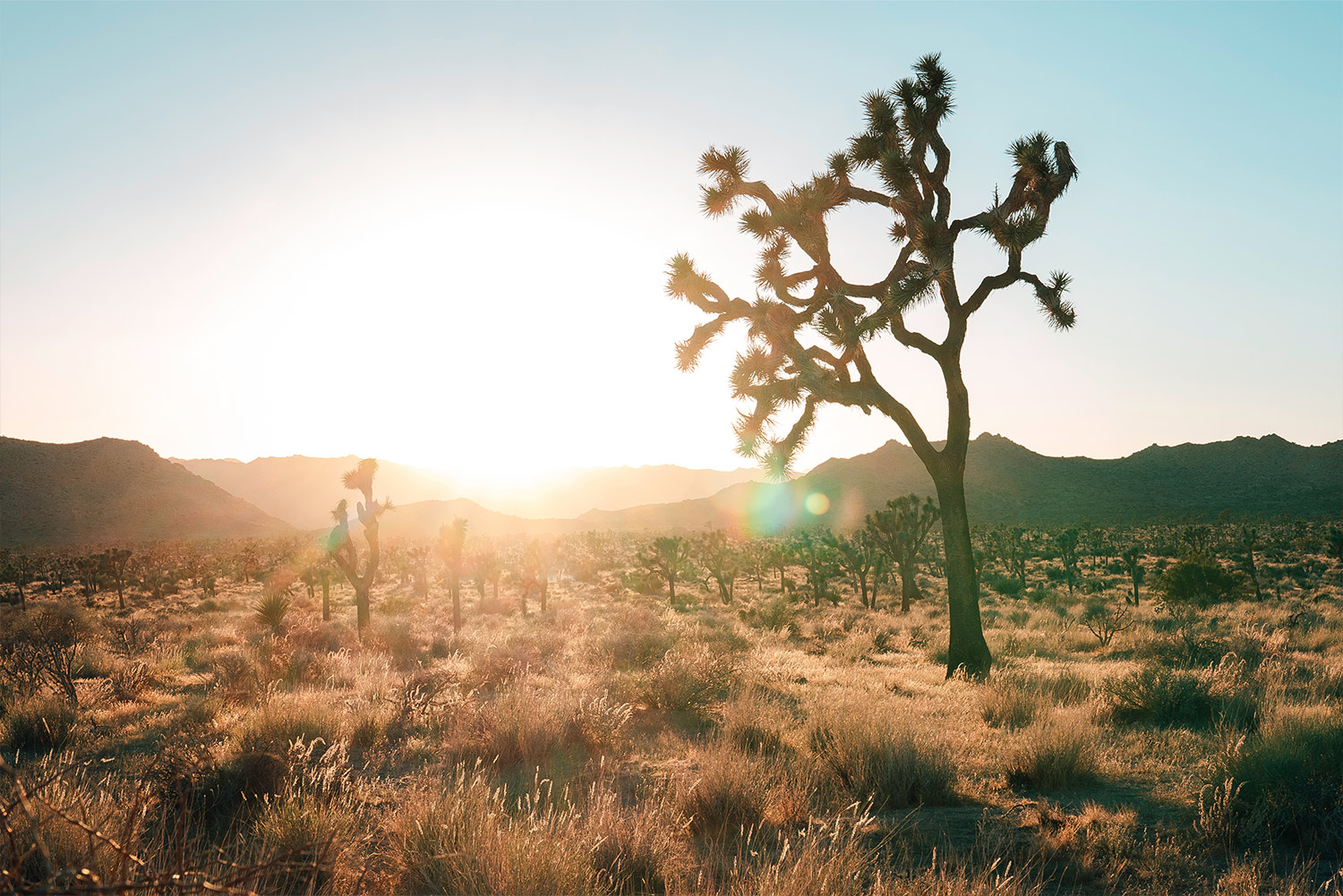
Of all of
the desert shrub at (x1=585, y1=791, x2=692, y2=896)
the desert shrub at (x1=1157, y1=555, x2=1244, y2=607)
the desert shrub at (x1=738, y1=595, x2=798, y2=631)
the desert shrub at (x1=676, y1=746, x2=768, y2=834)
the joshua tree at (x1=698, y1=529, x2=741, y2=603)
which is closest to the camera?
the desert shrub at (x1=585, y1=791, x2=692, y2=896)

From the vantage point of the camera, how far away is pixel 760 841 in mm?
5227

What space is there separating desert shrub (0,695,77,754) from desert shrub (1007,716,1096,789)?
1061cm

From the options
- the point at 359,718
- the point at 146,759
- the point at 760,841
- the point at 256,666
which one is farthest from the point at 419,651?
the point at 760,841

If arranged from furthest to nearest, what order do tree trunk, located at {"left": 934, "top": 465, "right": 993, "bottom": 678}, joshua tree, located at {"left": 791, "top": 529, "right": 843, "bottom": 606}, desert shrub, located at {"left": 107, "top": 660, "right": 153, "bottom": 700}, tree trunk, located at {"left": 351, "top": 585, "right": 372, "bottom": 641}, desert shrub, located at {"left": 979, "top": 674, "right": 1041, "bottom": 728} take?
joshua tree, located at {"left": 791, "top": 529, "right": 843, "bottom": 606} → tree trunk, located at {"left": 351, "top": 585, "right": 372, "bottom": 641} → tree trunk, located at {"left": 934, "top": 465, "right": 993, "bottom": 678} → desert shrub, located at {"left": 107, "top": 660, "right": 153, "bottom": 700} → desert shrub, located at {"left": 979, "top": 674, "right": 1041, "bottom": 728}

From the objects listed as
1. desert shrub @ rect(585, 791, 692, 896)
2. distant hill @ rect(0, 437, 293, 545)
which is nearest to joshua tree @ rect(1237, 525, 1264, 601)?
desert shrub @ rect(585, 791, 692, 896)

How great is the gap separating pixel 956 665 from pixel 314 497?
183973mm

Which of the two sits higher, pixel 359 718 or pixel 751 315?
pixel 751 315

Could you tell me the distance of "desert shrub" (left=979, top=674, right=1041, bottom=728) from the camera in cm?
842

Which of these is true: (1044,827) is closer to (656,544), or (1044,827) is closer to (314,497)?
(656,544)

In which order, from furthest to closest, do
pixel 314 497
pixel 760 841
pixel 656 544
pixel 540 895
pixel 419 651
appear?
pixel 314 497, pixel 656 544, pixel 419 651, pixel 760 841, pixel 540 895

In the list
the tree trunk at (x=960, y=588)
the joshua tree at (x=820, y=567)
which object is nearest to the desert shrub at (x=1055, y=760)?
the tree trunk at (x=960, y=588)

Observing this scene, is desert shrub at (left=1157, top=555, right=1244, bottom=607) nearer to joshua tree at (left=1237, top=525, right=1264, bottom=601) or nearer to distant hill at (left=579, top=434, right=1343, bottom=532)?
joshua tree at (left=1237, top=525, right=1264, bottom=601)

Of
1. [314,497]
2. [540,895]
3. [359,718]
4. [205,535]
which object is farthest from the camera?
[314,497]

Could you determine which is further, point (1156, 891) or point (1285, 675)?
point (1285, 675)
